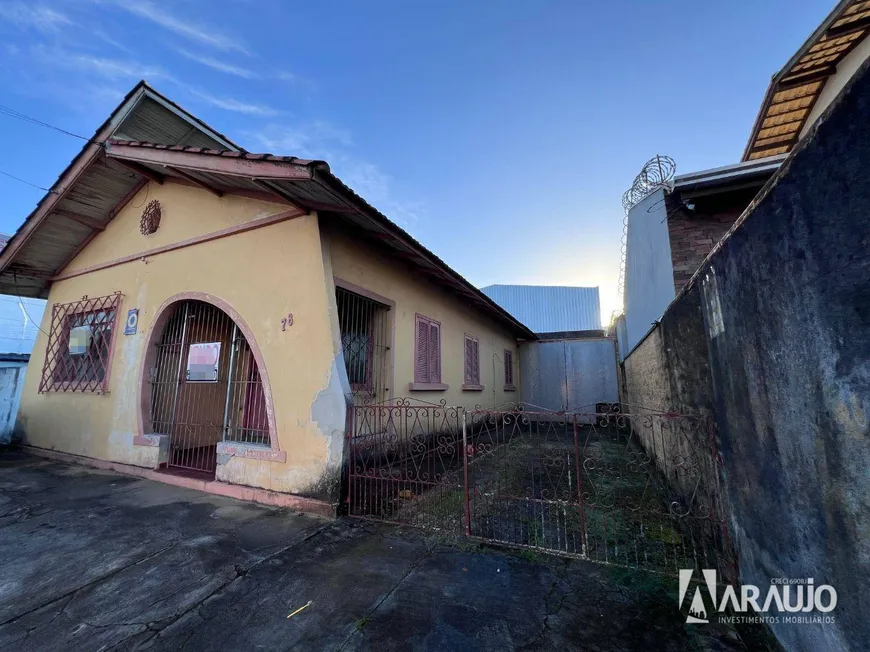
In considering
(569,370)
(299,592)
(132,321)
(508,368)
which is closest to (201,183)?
(132,321)

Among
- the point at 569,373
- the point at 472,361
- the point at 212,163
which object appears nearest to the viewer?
the point at 212,163

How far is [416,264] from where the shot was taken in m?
6.21

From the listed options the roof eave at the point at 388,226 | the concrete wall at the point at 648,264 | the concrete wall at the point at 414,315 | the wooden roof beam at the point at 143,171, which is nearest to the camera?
the roof eave at the point at 388,226

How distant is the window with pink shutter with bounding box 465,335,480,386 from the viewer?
8730 millimetres

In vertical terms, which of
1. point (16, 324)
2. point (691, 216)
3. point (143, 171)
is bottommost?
point (16, 324)

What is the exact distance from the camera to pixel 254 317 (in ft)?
15.5

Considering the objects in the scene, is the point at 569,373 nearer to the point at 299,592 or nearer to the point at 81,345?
the point at 299,592

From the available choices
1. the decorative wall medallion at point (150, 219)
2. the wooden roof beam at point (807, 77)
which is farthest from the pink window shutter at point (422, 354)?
the wooden roof beam at point (807, 77)

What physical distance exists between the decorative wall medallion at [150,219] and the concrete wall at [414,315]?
12.3ft

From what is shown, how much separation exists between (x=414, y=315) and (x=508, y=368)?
21.4ft

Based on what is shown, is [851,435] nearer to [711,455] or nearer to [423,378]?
[711,455]

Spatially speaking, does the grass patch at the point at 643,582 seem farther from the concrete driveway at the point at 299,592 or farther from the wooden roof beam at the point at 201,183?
the wooden roof beam at the point at 201,183

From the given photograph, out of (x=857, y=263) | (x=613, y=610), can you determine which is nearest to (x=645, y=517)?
(x=613, y=610)

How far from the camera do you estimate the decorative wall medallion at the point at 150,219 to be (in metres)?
6.12
